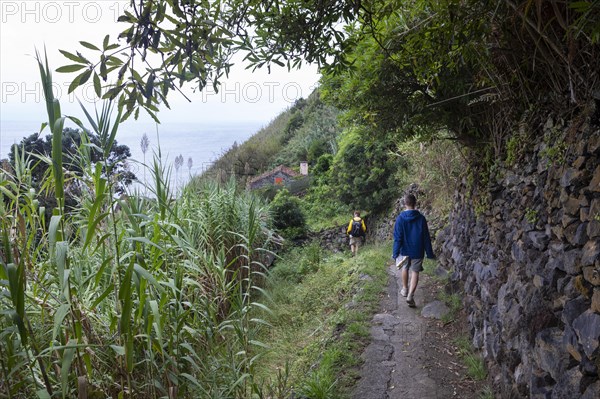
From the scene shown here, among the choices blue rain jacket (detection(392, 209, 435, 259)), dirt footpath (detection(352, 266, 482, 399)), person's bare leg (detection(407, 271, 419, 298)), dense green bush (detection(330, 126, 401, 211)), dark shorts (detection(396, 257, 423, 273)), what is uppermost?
dense green bush (detection(330, 126, 401, 211))

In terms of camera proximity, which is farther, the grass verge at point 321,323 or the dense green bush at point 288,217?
the dense green bush at point 288,217

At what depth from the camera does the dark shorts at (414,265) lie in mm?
5875

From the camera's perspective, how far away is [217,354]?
3512 millimetres

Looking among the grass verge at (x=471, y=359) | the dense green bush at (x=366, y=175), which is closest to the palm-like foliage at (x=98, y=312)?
the grass verge at (x=471, y=359)

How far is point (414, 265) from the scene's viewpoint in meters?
5.91

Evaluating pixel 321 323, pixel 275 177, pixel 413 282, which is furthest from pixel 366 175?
pixel 321 323

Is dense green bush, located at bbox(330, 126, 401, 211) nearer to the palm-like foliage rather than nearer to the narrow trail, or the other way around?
the narrow trail

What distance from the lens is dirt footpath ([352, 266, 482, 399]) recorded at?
3.86 metres

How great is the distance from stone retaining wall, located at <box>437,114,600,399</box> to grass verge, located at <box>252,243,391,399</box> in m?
1.32

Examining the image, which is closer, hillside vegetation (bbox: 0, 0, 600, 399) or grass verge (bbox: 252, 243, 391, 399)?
hillside vegetation (bbox: 0, 0, 600, 399)

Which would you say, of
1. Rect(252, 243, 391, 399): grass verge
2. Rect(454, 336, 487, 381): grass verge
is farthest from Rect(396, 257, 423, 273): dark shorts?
Rect(454, 336, 487, 381): grass verge

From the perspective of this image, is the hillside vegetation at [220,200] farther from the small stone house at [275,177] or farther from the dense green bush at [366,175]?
the small stone house at [275,177]

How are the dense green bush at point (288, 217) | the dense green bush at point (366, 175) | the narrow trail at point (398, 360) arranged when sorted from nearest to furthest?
the narrow trail at point (398, 360), the dense green bush at point (366, 175), the dense green bush at point (288, 217)

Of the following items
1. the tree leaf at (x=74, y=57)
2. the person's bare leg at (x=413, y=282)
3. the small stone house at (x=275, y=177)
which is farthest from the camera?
the small stone house at (x=275, y=177)
